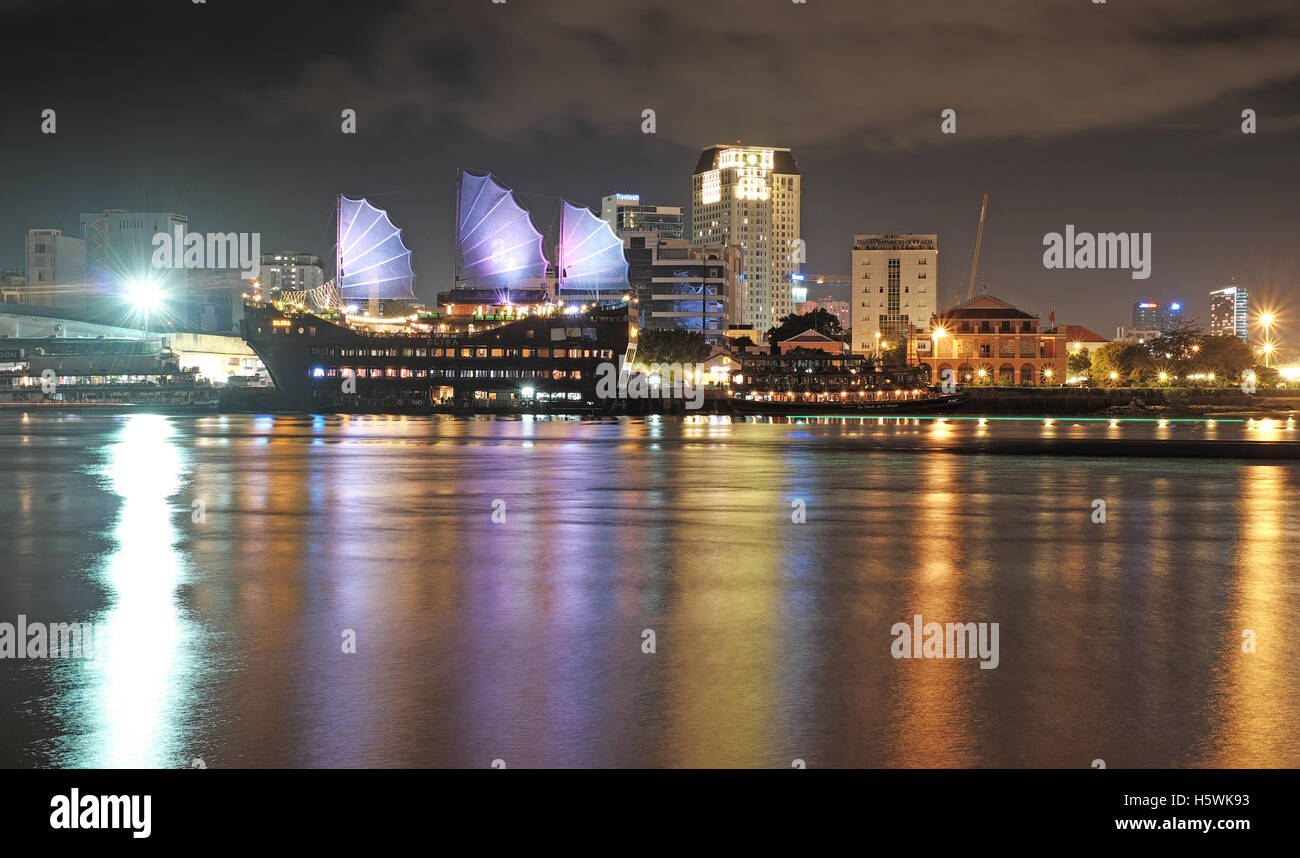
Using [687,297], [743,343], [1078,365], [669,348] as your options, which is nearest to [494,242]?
[669,348]

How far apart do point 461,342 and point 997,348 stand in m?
71.0

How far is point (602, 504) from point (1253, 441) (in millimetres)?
42468

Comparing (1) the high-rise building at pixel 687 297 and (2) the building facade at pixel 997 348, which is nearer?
(2) the building facade at pixel 997 348

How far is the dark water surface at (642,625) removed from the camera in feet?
21.9

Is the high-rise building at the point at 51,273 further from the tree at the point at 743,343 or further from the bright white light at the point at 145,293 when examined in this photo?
the tree at the point at 743,343

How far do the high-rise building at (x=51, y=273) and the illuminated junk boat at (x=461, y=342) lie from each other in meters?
73.8

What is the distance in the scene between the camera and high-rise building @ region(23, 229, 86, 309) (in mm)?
158000

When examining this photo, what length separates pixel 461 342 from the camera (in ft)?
343

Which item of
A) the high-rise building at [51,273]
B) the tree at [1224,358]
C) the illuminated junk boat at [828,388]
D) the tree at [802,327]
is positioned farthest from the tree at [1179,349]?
the high-rise building at [51,273]

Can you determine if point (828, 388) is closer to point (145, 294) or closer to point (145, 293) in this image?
point (145, 294)

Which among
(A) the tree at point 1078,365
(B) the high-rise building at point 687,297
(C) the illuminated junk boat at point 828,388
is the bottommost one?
(C) the illuminated junk boat at point 828,388
